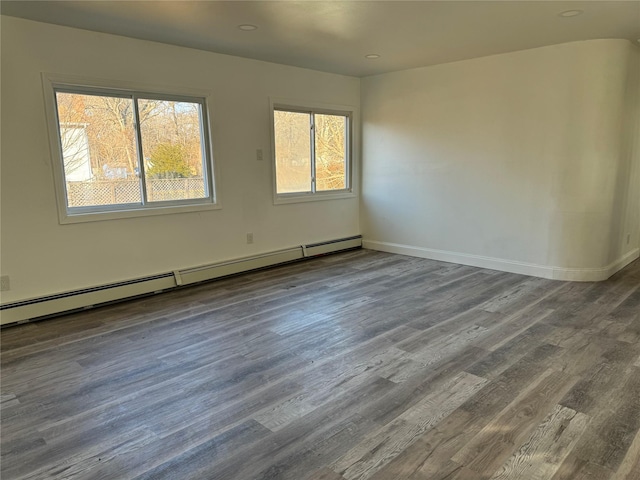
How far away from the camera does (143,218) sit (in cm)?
420

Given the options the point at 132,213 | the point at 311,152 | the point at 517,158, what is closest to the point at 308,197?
the point at 311,152

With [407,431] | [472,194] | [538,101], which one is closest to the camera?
[407,431]

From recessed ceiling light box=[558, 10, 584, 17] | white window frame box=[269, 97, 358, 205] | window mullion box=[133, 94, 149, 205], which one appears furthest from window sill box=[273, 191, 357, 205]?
recessed ceiling light box=[558, 10, 584, 17]

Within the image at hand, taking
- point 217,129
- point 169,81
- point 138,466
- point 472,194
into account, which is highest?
point 169,81

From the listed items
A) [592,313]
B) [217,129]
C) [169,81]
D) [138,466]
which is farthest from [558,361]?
[169,81]

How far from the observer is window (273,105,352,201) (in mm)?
5365

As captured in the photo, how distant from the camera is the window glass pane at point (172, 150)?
13.8 feet

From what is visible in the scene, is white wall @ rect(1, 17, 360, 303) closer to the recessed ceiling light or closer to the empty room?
the empty room

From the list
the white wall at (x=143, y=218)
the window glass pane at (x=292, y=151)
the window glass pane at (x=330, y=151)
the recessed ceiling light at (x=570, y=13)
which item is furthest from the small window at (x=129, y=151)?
the recessed ceiling light at (x=570, y=13)

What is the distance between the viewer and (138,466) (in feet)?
6.10

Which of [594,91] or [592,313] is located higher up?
[594,91]

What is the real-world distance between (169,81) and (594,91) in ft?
13.9

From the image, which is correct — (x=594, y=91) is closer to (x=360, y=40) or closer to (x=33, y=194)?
(x=360, y=40)

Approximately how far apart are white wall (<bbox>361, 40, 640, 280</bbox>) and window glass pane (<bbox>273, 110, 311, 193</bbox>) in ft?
3.50
